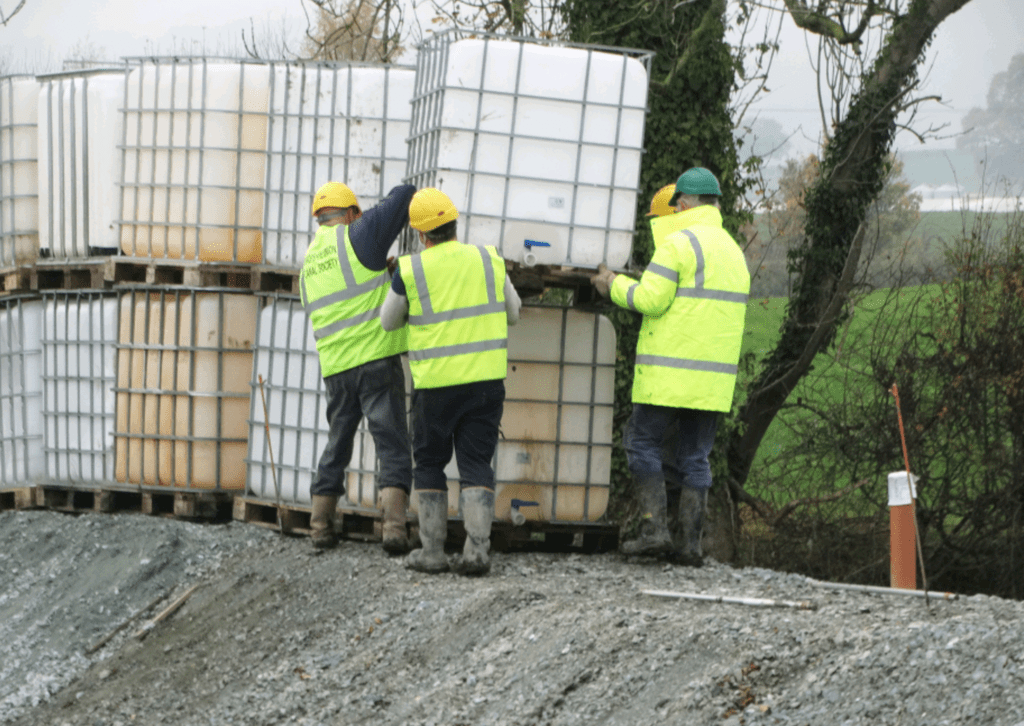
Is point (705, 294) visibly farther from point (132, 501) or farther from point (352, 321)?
point (132, 501)

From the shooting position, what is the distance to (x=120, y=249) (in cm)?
811

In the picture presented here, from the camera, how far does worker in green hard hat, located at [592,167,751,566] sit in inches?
238

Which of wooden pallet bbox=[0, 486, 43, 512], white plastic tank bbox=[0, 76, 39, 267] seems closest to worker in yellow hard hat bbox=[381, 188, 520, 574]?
wooden pallet bbox=[0, 486, 43, 512]

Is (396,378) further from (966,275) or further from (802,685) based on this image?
(966,275)

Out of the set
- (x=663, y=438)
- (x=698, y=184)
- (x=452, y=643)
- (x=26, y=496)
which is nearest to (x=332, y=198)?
(x=698, y=184)

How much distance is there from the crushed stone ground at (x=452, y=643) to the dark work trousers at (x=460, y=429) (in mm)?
586

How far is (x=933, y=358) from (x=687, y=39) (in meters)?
4.40

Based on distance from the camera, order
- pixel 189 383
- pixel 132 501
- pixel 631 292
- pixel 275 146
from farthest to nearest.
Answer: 1. pixel 132 501
2. pixel 189 383
3. pixel 275 146
4. pixel 631 292

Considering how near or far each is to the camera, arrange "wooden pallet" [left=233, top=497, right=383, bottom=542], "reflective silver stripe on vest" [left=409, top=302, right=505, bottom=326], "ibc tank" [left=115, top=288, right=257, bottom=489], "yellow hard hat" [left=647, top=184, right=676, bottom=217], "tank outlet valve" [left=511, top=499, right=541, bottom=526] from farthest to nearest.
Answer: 1. "ibc tank" [left=115, top=288, right=257, bottom=489]
2. "wooden pallet" [left=233, top=497, right=383, bottom=542]
3. "yellow hard hat" [left=647, top=184, right=676, bottom=217]
4. "tank outlet valve" [left=511, top=499, right=541, bottom=526]
5. "reflective silver stripe on vest" [left=409, top=302, right=505, bottom=326]

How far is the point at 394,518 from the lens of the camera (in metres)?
6.56

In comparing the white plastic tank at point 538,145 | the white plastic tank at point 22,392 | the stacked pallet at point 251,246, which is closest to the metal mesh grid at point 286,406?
the stacked pallet at point 251,246

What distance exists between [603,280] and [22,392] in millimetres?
5007

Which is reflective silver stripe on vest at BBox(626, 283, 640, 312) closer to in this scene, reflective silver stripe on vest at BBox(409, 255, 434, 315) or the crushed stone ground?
reflective silver stripe on vest at BBox(409, 255, 434, 315)

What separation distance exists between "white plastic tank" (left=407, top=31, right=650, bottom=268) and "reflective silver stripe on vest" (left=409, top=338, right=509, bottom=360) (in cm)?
50
